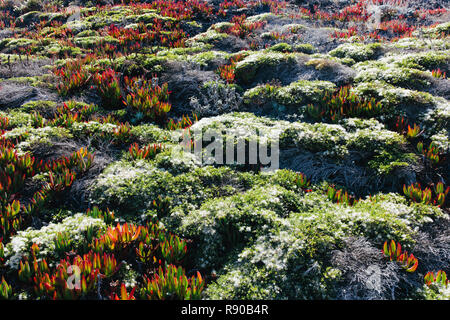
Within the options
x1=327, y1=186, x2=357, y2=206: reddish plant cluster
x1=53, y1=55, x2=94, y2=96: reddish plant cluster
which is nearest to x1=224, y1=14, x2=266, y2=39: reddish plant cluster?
x1=53, y1=55, x2=94, y2=96: reddish plant cluster

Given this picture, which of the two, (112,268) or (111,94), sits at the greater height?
(111,94)

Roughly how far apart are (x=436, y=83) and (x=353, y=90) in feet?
6.49

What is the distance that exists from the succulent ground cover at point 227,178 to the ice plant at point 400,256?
0.08ft

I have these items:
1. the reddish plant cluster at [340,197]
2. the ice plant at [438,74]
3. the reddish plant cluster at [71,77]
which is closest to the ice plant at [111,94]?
the reddish plant cluster at [71,77]

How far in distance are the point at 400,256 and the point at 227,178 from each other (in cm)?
273

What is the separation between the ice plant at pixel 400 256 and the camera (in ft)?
11.7

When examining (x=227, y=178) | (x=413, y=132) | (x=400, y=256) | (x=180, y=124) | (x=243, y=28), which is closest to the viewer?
(x=400, y=256)

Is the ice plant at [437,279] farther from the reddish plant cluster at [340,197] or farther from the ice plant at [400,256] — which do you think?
the reddish plant cluster at [340,197]

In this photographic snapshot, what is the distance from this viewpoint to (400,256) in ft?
11.8

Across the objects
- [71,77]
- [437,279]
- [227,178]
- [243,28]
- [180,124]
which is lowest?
[437,279]

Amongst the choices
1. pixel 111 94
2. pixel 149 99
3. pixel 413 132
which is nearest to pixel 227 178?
pixel 149 99

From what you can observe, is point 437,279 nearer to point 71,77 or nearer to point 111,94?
point 111,94

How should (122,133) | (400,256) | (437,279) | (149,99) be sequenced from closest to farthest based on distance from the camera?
(437,279)
(400,256)
(122,133)
(149,99)
